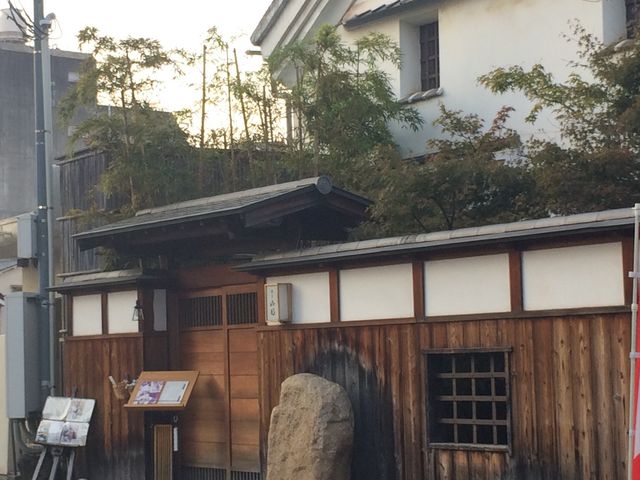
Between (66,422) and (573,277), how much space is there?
929 centimetres

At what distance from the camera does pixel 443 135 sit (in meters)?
19.6

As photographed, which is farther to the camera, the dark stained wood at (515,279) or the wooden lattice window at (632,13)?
the wooden lattice window at (632,13)

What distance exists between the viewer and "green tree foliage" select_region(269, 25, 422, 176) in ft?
60.5

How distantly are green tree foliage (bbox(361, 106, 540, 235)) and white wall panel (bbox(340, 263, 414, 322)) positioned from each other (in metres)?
1.58

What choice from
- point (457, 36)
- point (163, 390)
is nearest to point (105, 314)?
point (163, 390)

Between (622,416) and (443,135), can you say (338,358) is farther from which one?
(443,135)

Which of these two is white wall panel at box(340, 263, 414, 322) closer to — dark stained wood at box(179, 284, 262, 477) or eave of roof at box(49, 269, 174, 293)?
dark stained wood at box(179, 284, 262, 477)

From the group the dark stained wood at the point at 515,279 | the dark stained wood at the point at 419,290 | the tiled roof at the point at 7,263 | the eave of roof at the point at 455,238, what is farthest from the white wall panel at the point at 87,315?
the tiled roof at the point at 7,263

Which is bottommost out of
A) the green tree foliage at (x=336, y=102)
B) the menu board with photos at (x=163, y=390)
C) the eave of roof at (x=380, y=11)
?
the menu board with photos at (x=163, y=390)

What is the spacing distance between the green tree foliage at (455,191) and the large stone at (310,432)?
2.71 meters

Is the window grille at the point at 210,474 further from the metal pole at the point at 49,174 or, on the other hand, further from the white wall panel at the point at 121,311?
the metal pole at the point at 49,174

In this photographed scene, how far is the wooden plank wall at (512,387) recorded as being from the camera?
10766 mm

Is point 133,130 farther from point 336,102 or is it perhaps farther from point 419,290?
point 419,290

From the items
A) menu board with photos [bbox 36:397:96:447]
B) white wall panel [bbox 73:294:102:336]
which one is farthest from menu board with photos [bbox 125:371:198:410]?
white wall panel [bbox 73:294:102:336]
